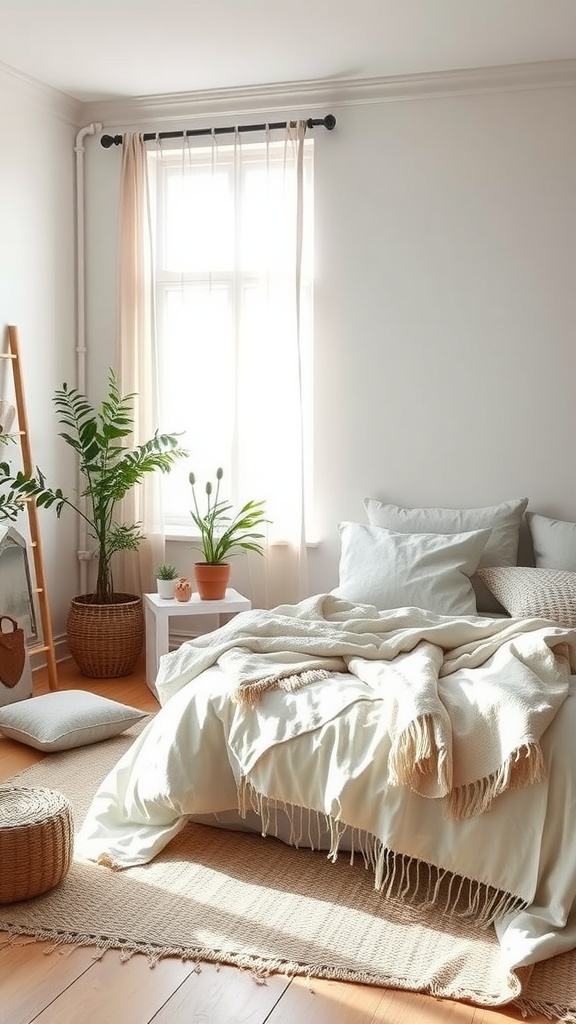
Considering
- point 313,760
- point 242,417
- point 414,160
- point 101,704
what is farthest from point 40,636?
point 414,160

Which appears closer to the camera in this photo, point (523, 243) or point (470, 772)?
point (470, 772)

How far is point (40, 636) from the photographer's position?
16.6 ft

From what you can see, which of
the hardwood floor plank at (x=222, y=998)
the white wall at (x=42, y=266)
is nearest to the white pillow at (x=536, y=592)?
the hardwood floor plank at (x=222, y=998)

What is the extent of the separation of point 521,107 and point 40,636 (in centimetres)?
329

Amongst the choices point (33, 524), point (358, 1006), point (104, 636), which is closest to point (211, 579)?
point (104, 636)

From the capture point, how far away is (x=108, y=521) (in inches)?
205

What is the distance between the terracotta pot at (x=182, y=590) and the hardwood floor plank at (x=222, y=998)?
237 centimetres

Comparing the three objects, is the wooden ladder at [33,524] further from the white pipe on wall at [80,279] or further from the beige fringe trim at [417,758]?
the beige fringe trim at [417,758]

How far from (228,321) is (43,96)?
1.36 meters

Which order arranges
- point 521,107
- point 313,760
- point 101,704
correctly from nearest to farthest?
point 313,760
point 101,704
point 521,107

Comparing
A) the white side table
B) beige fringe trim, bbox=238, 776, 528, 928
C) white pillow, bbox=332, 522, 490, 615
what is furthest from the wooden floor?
the white side table

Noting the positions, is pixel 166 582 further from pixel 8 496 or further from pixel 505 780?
pixel 505 780

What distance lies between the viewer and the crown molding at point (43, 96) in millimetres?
4699

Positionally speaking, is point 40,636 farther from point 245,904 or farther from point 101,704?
point 245,904
